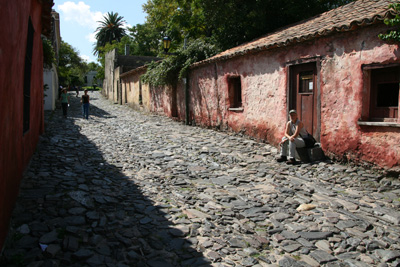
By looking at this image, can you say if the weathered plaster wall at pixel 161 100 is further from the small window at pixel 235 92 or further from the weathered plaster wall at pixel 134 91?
the small window at pixel 235 92

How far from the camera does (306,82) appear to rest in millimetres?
8523

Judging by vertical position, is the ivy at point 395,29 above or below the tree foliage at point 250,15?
below

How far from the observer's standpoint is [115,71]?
31.4 m

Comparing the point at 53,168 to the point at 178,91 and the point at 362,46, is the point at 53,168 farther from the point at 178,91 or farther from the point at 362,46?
the point at 178,91

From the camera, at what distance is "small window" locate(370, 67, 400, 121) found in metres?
6.51

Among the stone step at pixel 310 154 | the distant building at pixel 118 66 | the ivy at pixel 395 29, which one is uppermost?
the distant building at pixel 118 66

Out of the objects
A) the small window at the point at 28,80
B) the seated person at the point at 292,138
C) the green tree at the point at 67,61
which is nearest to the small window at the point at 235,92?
the seated person at the point at 292,138

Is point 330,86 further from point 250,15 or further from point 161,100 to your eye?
point 161,100

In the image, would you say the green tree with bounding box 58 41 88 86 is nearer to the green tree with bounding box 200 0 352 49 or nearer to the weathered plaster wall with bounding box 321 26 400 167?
the green tree with bounding box 200 0 352 49

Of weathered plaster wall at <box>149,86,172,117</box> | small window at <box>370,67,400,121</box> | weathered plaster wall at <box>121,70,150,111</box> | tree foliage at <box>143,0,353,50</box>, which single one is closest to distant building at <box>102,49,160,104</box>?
weathered plaster wall at <box>121,70,150,111</box>

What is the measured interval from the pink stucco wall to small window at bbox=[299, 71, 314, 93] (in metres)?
0.39

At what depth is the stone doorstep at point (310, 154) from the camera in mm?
7633

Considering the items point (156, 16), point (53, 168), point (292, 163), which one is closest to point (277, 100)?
point (292, 163)

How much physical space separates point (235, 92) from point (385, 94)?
574cm
